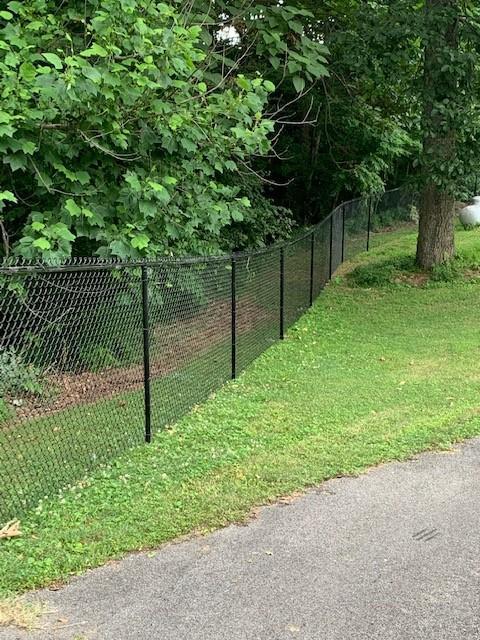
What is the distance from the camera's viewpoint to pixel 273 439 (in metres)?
5.05

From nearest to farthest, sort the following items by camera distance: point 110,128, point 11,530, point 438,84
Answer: point 11,530
point 110,128
point 438,84

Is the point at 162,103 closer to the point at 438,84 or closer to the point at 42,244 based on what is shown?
the point at 42,244

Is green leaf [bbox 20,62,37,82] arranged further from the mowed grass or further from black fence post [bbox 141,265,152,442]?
the mowed grass

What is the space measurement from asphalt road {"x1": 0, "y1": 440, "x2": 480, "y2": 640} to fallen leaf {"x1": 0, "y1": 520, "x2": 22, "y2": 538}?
0.63 metres

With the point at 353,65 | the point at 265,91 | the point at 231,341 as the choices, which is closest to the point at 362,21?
the point at 353,65

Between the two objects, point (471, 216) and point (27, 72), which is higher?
point (27, 72)

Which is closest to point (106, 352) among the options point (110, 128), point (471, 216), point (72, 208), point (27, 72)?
point (72, 208)

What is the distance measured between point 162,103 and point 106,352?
8.36 ft

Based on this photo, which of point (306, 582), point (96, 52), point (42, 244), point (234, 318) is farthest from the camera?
point (234, 318)

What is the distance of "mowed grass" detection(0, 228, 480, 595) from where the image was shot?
353cm

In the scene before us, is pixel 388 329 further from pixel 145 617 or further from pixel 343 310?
pixel 145 617

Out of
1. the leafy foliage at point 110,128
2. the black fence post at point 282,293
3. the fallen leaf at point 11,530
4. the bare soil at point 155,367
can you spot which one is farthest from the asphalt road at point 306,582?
the black fence post at point 282,293

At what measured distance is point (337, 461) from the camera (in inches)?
180

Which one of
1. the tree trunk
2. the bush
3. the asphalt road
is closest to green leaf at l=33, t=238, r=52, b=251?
the bush
